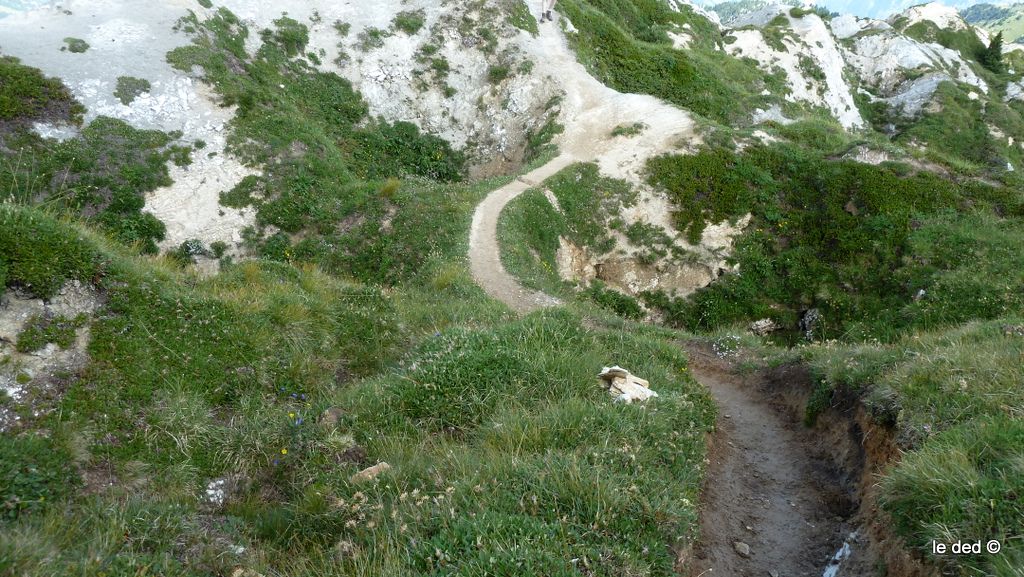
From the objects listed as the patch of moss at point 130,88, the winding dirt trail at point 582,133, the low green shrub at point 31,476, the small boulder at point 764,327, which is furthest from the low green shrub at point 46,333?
the small boulder at point 764,327

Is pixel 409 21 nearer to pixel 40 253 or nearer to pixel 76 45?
pixel 76 45

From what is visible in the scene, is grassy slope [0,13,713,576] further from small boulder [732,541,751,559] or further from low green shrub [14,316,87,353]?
small boulder [732,541,751,559]

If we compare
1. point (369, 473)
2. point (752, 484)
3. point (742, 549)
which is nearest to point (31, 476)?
point (369, 473)

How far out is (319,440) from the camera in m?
6.86

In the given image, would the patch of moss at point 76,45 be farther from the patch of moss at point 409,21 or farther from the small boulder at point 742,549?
the small boulder at point 742,549

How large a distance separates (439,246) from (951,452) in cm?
1621

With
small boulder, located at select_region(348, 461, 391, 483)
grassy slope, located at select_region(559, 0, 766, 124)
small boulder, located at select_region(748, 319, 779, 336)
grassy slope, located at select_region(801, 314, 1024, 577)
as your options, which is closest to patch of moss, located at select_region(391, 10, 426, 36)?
grassy slope, located at select_region(559, 0, 766, 124)

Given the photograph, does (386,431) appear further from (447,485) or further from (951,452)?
(951,452)

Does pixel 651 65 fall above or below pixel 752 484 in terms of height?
above

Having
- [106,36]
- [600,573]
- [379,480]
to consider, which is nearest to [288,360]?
[379,480]

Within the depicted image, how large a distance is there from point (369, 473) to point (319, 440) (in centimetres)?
126

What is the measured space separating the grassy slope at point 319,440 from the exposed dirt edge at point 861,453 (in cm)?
204

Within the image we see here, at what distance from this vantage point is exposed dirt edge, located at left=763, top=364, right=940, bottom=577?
210 inches

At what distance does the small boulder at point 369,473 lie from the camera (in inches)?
231
